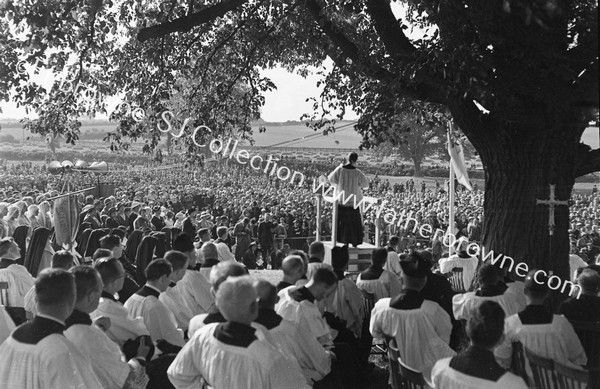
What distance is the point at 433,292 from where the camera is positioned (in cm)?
756

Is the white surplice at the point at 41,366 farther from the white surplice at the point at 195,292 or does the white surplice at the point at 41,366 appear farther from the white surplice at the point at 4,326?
the white surplice at the point at 195,292

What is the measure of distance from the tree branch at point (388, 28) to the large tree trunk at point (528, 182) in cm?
116

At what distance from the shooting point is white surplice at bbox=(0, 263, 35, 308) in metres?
7.93

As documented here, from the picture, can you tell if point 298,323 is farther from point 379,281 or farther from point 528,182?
point 528,182

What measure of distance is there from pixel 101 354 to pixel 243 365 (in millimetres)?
1160

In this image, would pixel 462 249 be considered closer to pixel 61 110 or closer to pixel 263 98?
pixel 263 98

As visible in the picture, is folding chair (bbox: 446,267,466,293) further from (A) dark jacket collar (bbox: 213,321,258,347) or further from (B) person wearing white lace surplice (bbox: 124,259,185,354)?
(A) dark jacket collar (bbox: 213,321,258,347)

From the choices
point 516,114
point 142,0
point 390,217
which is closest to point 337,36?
point 516,114

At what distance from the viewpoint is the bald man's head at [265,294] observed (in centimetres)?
492

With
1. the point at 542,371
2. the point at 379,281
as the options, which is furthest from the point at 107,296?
the point at 379,281

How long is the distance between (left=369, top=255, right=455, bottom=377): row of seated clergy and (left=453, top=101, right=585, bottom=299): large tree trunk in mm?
2422

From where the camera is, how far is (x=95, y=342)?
15.1 ft

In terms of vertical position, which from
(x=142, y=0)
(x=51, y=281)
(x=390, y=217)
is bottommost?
(x=390, y=217)

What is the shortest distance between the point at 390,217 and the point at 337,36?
14.0 m
